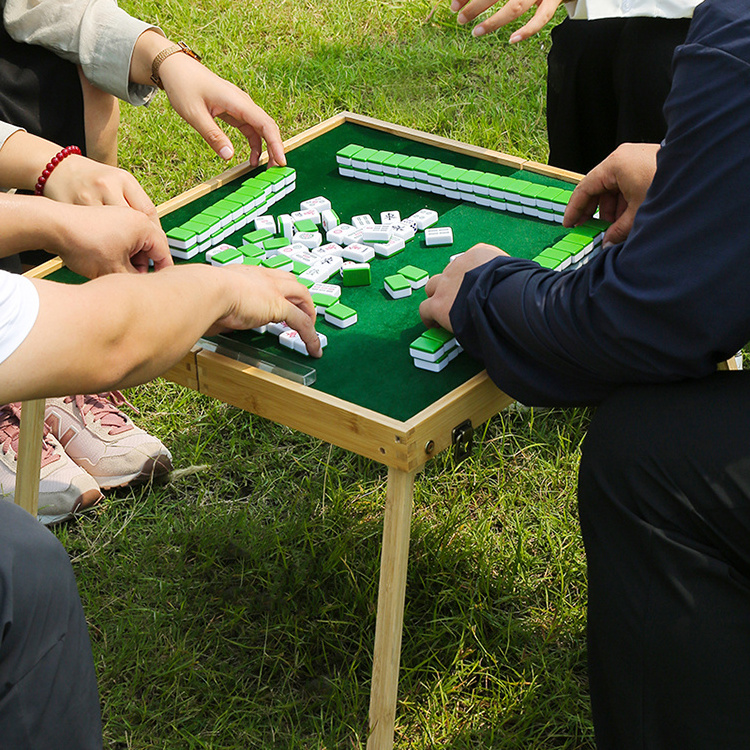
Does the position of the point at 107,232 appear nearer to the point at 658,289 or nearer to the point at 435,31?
the point at 658,289

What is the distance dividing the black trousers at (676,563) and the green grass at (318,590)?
19.8 inches

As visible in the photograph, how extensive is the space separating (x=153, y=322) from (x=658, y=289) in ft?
2.27

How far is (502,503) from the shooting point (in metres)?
2.28

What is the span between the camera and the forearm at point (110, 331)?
3.83 ft

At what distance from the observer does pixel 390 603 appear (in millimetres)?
1502

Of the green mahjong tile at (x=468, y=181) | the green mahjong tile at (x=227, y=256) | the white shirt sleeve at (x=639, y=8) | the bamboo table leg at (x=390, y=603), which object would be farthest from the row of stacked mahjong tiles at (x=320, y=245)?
the white shirt sleeve at (x=639, y=8)

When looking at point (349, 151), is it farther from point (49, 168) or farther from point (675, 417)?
point (675, 417)

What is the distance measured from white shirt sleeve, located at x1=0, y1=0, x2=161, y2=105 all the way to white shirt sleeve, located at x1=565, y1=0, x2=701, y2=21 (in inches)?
40.4

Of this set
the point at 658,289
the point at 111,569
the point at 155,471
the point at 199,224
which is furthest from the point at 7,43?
the point at 658,289

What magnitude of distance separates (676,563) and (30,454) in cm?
131

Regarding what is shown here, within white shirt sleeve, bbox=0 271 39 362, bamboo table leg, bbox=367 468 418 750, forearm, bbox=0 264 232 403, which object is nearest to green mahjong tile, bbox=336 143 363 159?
forearm, bbox=0 264 232 403

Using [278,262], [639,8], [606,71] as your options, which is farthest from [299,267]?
[606,71]

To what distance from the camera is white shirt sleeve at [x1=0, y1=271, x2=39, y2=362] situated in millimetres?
1120

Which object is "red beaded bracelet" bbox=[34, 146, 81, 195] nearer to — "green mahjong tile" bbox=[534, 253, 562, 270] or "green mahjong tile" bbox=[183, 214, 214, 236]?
"green mahjong tile" bbox=[183, 214, 214, 236]
